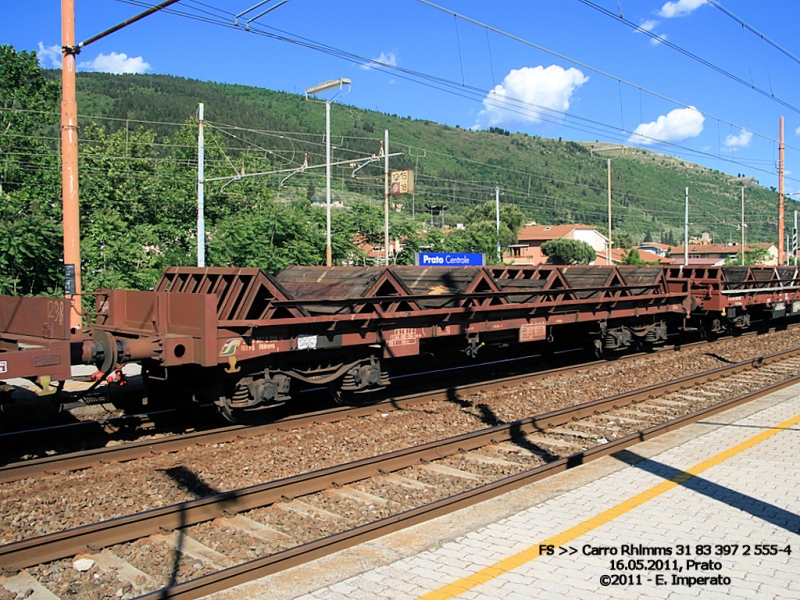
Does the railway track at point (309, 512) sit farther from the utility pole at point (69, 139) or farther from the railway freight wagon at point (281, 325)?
the utility pole at point (69, 139)

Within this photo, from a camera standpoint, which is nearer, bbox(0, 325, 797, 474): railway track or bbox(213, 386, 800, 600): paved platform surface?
bbox(213, 386, 800, 600): paved platform surface

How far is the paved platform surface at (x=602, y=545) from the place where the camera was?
446 cm

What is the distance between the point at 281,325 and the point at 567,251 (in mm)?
80191

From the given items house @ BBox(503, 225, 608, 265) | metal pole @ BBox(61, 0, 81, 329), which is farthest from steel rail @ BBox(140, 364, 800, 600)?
house @ BBox(503, 225, 608, 265)

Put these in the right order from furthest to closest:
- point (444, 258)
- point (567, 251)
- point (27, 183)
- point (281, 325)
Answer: point (567, 251), point (27, 183), point (444, 258), point (281, 325)

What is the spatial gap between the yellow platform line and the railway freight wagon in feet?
13.5

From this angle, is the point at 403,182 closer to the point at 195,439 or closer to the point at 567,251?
the point at 195,439

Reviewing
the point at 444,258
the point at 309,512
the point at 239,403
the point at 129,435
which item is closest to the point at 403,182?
the point at 444,258

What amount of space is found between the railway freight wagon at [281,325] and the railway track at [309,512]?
Result: 1.98 meters

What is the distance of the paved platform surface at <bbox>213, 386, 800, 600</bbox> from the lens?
446 cm

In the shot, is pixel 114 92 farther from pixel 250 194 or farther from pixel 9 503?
pixel 9 503

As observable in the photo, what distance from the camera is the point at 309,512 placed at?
20.0 feet

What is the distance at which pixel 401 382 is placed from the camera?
39.3 ft

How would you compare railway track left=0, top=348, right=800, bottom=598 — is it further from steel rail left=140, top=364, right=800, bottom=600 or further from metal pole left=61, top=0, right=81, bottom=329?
metal pole left=61, top=0, right=81, bottom=329
